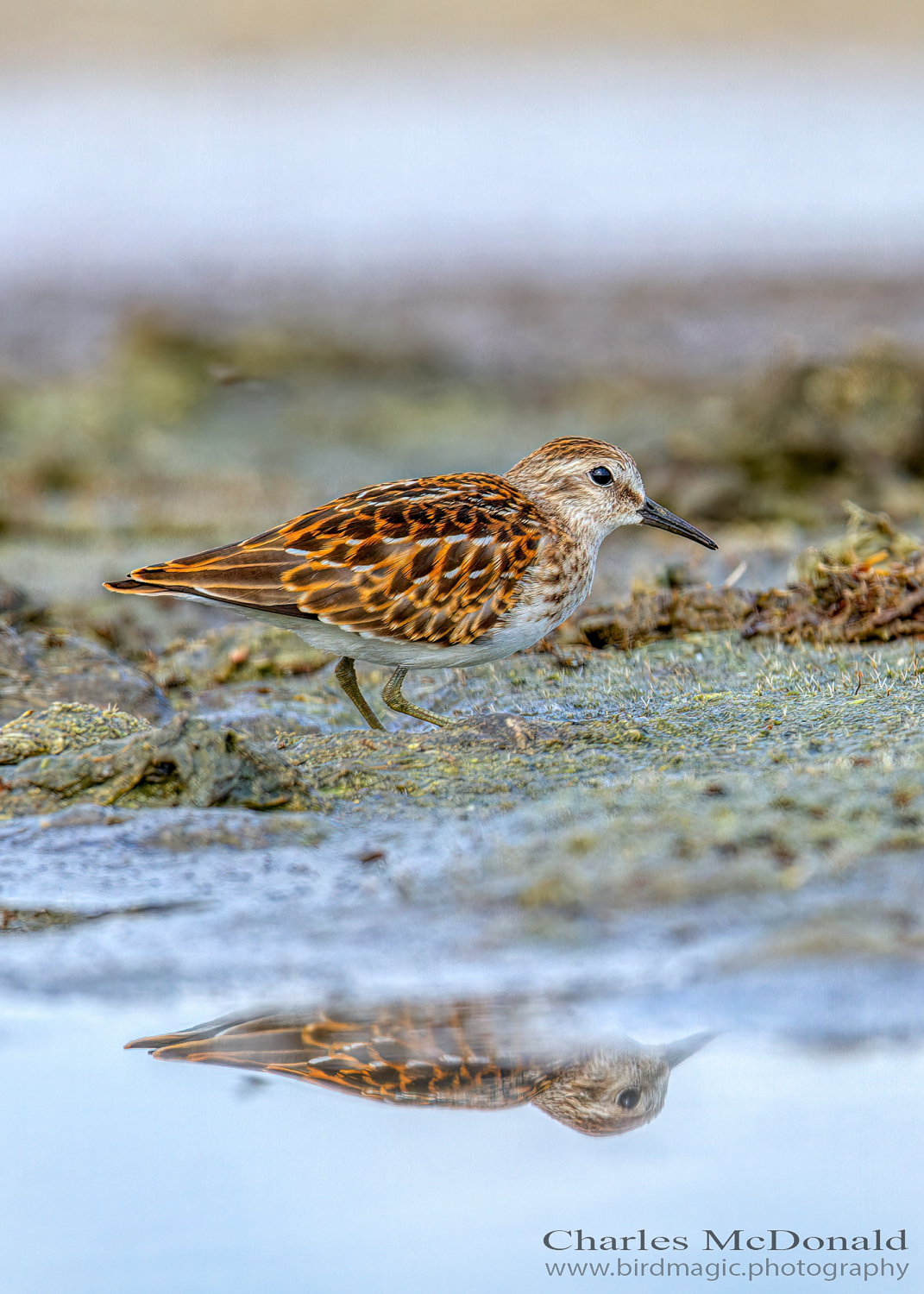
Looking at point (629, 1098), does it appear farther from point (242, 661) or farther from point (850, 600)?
point (242, 661)

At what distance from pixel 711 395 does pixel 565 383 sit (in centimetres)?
156

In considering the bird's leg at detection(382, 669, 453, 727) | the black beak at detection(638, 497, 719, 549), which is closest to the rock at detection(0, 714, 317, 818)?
the bird's leg at detection(382, 669, 453, 727)

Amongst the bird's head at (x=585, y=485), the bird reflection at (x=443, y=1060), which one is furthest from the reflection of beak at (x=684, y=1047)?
the bird's head at (x=585, y=485)

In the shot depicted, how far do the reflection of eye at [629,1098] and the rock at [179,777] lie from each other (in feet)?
6.47

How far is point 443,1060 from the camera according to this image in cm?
436

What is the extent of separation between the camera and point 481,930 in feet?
16.5

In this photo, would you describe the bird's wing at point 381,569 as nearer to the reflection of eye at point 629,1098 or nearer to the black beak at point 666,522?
the black beak at point 666,522

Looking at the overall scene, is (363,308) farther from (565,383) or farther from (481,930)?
(481,930)

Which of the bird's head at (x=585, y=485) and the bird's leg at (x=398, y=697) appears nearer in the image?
the bird's leg at (x=398, y=697)

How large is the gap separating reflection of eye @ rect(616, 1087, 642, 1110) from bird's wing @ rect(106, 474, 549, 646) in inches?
104

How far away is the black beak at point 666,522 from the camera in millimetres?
7738

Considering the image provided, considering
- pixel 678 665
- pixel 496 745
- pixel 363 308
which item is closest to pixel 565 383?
pixel 363 308

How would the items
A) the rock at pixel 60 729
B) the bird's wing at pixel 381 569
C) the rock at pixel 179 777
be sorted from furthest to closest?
1. the bird's wing at pixel 381 569
2. the rock at pixel 60 729
3. the rock at pixel 179 777

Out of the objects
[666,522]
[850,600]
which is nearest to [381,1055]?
[666,522]
